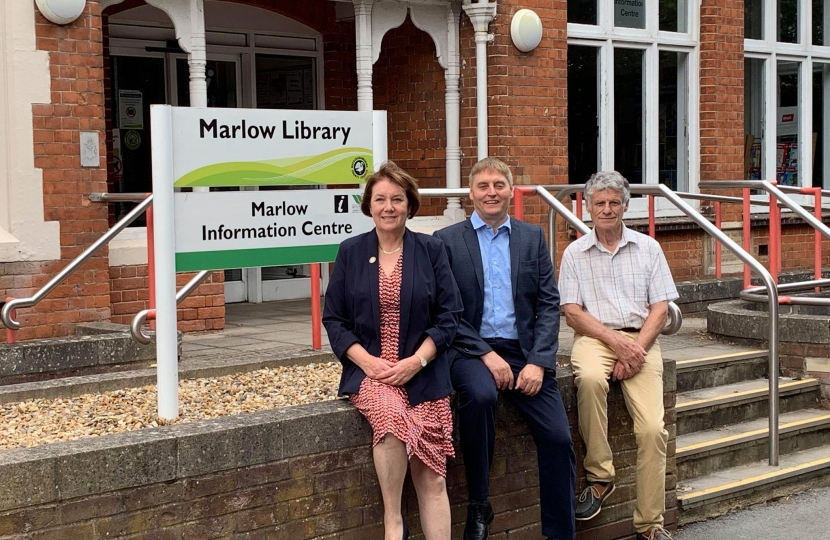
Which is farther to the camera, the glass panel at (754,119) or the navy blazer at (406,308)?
the glass panel at (754,119)

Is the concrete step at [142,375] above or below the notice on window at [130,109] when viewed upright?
below

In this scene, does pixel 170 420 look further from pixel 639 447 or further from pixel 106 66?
pixel 106 66

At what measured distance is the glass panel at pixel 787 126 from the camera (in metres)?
13.8

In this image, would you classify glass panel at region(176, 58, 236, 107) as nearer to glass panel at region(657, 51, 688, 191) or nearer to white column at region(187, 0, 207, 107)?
white column at region(187, 0, 207, 107)

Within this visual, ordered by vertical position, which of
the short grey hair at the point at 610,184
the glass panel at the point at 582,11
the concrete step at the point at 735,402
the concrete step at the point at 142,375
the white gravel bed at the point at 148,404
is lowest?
the concrete step at the point at 735,402

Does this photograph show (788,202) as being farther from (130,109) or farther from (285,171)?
(130,109)

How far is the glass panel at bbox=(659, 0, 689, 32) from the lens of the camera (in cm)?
1239

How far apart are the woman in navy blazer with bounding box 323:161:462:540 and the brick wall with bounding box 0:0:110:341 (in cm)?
399

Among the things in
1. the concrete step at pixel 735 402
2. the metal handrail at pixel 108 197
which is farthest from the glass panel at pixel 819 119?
the metal handrail at pixel 108 197

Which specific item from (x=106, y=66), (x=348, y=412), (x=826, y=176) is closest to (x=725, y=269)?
(x=826, y=176)

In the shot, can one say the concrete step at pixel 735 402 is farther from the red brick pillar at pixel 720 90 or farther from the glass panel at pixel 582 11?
the red brick pillar at pixel 720 90

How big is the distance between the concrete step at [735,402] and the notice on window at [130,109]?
5.22 meters

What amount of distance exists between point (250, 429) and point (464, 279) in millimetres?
1215

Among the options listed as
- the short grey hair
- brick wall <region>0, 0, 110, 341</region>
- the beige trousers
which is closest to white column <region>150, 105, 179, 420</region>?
the beige trousers
